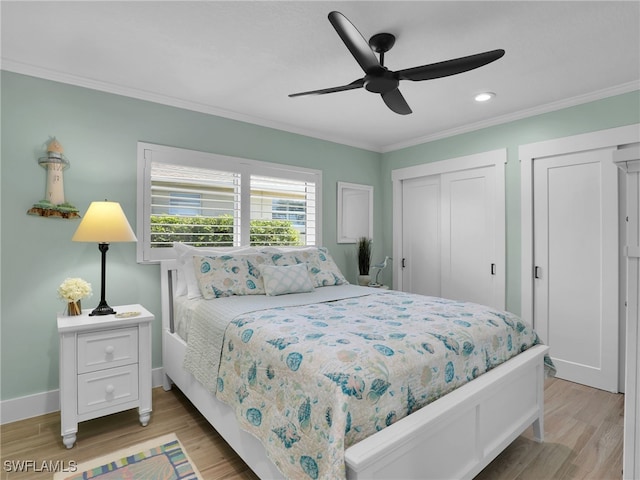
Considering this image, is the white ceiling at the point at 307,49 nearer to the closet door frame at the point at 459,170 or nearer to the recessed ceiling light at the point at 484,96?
the recessed ceiling light at the point at 484,96

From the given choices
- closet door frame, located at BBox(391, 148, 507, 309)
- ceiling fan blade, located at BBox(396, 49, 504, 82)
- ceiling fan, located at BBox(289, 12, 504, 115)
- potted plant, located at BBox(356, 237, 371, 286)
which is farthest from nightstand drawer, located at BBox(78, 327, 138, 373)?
closet door frame, located at BBox(391, 148, 507, 309)

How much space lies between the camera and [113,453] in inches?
82.7

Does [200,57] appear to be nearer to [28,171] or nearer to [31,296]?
[28,171]

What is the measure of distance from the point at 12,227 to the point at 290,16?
2416 millimetres

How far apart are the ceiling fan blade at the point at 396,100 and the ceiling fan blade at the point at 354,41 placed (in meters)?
0.29

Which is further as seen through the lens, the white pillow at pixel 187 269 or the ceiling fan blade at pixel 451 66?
the white pillow at pixel 187 269

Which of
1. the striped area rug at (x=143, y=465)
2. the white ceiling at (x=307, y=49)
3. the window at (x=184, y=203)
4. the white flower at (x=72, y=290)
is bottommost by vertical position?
the striped area rug at (x=143, y=465)

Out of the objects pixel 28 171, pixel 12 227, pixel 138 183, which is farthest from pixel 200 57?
pixel 12 227

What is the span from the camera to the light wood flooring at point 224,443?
1941mm

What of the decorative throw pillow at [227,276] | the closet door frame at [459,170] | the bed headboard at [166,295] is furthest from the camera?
the closet door frame at [459,170]

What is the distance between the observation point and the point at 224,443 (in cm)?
220

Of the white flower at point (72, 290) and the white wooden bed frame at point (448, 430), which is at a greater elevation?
the white flower at point (72, 290)

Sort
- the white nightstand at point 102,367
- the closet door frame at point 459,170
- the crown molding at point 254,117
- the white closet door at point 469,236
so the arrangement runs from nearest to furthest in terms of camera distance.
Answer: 1. the white nightstand at point 102,367
2. the crown molding at point 254,117
3. the closet door frame at point 459,170
4. the white closet door at point 469,236

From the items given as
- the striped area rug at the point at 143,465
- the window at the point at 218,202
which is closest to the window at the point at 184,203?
the window at the point at 218,202
